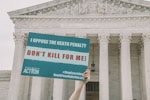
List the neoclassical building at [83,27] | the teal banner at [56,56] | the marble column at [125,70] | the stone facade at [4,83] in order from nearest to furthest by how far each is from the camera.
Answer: the teal banner at [56,56], the marble column at [125,70], the neoclassical building at [83,27], the stone facade at [4,83]

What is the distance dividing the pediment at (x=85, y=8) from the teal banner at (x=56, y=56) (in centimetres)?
1986

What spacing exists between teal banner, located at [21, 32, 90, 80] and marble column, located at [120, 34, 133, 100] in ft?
59.1

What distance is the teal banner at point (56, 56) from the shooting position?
21.6 feet

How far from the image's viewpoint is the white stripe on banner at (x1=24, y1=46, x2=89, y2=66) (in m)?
6.67

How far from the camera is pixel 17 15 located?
26672 millimetres

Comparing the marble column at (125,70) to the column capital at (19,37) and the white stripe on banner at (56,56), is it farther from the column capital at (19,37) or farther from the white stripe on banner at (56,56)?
the white stripe on banner at (56,56)

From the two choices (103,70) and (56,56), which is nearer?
(56,56)

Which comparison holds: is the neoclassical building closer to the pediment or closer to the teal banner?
the pediment

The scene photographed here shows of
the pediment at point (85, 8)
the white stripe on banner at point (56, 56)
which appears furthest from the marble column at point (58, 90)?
the white stripe on banner at point (56, 56)

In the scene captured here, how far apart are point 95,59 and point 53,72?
938 inches

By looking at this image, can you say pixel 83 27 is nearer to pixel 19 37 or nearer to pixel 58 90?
pixel 19 37

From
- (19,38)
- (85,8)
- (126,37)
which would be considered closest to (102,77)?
(126,37)

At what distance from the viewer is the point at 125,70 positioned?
2453 cm

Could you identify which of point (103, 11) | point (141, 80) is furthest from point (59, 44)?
point (141, 80)
